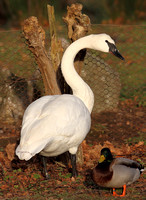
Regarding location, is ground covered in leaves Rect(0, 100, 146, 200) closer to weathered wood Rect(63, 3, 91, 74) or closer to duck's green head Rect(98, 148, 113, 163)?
duck's green head Rect(98, 148, 113, 163)

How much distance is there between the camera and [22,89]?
8.04m

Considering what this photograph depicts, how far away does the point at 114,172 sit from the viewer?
16.1 ft

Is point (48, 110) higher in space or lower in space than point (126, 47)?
higher

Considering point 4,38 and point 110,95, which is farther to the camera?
point 4,38

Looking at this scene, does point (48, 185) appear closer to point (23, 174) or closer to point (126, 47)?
point (23, 174)

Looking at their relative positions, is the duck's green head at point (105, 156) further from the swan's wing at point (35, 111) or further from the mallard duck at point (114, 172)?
the swan's wing at point (35, 111)

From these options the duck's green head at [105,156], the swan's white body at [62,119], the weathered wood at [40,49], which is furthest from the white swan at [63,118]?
the duck's green head at [105,156]

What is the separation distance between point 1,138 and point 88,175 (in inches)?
95.4

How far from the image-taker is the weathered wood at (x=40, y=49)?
5.73m

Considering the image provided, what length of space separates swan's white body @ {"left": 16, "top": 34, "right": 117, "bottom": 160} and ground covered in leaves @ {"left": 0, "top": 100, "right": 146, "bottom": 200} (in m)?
0.52

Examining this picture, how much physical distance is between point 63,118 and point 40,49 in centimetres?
142

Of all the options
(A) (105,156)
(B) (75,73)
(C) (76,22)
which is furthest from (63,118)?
(C) (76,22)

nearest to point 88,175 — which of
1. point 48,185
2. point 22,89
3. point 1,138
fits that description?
point 48,185

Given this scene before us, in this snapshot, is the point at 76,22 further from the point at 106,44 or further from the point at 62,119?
the point at 62,119
